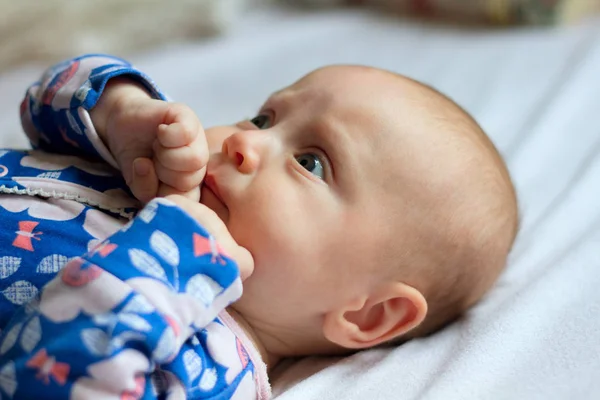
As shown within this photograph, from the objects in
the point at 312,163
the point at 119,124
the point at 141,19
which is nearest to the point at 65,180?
the point at 119,124

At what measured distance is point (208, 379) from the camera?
2.62 feet

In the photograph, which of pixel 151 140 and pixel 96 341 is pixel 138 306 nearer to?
pixel 96 341

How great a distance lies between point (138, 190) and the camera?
2.87 ft

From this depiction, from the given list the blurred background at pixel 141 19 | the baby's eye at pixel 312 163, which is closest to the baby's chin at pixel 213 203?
the baby's eye at pixel 312 163

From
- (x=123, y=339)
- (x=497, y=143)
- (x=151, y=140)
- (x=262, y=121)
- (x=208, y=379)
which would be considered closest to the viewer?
(x=123, y=339)

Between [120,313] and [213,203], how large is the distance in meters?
0.23

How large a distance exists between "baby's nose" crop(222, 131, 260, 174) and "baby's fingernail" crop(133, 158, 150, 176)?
105 mm

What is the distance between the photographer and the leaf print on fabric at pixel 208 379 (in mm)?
792

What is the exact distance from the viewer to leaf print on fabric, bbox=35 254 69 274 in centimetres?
82

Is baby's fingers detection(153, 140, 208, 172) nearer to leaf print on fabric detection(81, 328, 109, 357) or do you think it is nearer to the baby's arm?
the baby's arm

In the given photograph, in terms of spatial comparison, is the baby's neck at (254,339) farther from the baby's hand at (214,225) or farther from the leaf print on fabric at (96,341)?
the leaf print on fabric at (96,341)

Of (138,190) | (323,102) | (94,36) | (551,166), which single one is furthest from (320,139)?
(94,36)

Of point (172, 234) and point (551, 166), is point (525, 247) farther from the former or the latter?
point (172, 234)

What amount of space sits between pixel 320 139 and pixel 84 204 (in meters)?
0.30
